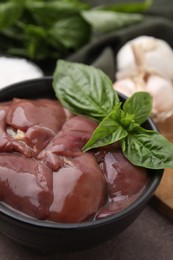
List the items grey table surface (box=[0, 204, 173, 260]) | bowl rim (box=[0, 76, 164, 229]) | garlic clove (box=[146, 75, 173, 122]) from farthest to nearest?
garlic clove (box=[146, 75, 173, 122]), grey table surface (box=[0, 204, 173, 260]), bowl rim (box=[0, 76, 164, 229])

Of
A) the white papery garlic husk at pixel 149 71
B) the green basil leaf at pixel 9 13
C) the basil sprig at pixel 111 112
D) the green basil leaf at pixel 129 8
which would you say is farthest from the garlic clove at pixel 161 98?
the green basil leaf at pixel 9 13

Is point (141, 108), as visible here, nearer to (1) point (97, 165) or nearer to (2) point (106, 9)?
(1) point (97, 165)

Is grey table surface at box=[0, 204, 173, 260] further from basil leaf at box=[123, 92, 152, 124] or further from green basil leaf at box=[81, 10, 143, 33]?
green basil leaf at box=[81, 10, 143, 33]

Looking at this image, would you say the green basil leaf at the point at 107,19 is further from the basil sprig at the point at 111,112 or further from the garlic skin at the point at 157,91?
the basil sprig at the point at 111,112

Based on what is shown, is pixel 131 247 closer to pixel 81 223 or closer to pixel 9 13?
pixel 81 223

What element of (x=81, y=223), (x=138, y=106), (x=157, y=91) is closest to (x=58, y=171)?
(x=81, y=223)

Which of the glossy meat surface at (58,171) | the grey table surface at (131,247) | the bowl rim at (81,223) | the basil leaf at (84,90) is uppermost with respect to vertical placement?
the basil leaf at (84,90)

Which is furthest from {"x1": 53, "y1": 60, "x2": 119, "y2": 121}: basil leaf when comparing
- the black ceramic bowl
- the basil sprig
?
the black ceramic bowl
